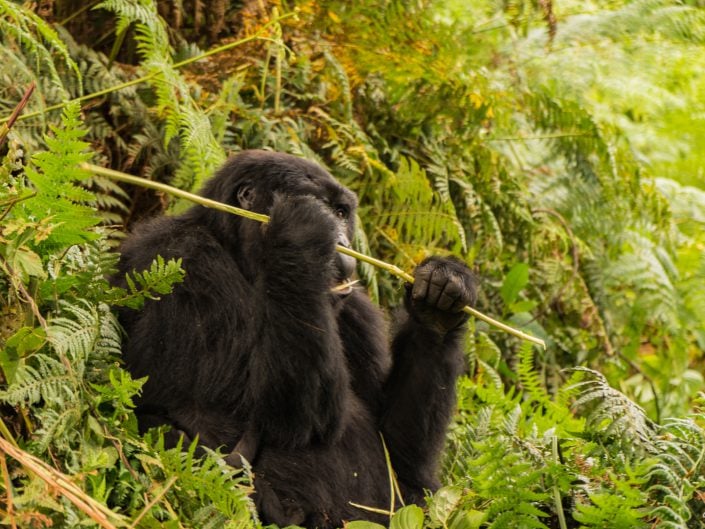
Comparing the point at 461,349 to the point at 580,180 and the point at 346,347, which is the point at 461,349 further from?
the point at 580,180

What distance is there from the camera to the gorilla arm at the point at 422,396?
340 centimetres

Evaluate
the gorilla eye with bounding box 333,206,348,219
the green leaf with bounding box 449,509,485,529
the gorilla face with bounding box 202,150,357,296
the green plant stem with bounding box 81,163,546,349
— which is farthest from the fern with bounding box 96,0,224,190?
the green leaf with bounding box 449,509,485,529

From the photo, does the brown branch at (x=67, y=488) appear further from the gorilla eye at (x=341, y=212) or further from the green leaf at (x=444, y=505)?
the gorilla eye at (x=341, y=212)

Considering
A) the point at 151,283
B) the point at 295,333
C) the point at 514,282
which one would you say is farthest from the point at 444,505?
the point at 514,282

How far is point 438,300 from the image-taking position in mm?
3207

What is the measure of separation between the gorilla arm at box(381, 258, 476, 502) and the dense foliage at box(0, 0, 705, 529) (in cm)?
15

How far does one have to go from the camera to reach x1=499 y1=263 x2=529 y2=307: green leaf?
4906 millimetres

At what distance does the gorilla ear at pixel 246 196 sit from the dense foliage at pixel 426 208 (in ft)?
1.71

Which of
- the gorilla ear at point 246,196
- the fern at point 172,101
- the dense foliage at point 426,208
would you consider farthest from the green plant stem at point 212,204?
the fern at point 172,101

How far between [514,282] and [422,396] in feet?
5.32

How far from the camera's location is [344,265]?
3.16 meters

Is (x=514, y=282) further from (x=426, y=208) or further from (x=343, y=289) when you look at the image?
(x=343, y=289)

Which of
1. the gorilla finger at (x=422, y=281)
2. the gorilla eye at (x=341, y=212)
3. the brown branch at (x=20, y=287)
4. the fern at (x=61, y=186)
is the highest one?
the fern at (x=61, y=186)

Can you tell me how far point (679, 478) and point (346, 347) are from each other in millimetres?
1470
